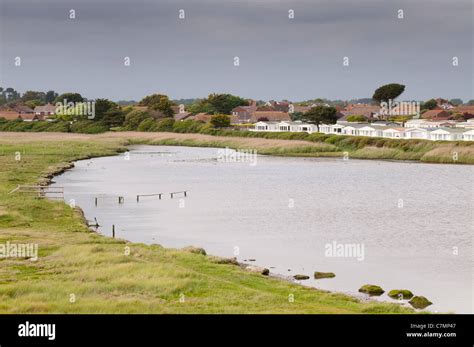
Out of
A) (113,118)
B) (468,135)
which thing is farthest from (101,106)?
(468,135)

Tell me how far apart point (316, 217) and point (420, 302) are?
2449cm

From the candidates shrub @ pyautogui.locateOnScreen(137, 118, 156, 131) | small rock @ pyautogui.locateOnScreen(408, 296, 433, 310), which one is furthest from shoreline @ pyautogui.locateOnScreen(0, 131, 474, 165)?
small rock @ pyautogui.locateOnScreen(408, 296, 433, 310)

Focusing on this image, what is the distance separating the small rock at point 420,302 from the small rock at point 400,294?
2.05 ft

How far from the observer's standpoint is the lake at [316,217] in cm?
3500

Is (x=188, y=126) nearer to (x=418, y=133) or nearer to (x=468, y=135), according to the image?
(x=418, y=133)

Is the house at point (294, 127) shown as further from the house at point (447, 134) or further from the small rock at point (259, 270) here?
the small rock at point (259, 270)

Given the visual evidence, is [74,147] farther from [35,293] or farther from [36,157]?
[35,293]

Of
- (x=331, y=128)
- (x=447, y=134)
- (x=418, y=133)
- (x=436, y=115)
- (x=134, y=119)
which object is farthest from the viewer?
(x=436, y=115)

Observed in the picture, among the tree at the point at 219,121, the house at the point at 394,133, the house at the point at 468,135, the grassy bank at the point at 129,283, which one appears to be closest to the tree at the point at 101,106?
the tree at the point at 219,121

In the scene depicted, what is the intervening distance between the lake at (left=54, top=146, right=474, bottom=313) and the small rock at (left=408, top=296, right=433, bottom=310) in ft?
1.03

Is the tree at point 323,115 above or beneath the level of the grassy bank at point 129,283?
above

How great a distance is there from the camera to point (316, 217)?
52875 mm
